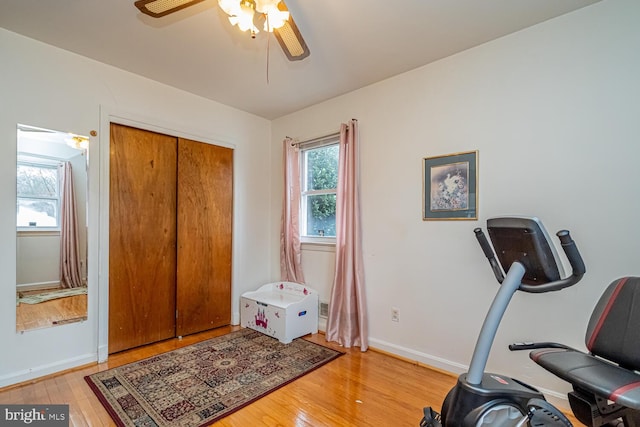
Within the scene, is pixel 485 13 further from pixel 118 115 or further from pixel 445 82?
pixel 118 115

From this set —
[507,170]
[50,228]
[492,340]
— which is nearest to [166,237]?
[50,228]

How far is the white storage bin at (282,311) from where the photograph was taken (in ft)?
9.51

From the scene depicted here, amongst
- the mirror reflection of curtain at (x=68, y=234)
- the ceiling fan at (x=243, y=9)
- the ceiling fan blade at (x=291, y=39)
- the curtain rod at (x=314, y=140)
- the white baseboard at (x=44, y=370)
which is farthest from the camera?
the curtain rod at (x=314, y=140)

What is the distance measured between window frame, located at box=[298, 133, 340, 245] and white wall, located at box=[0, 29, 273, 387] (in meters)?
0.86

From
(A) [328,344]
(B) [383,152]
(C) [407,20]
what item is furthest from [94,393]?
(C) [407,20]

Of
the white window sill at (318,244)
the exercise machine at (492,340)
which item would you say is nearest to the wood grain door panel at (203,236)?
the white window sill at (318,244)

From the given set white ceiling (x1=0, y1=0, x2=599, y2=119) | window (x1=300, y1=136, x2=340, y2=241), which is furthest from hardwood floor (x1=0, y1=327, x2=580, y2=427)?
white ceiling (x1=0, y1=0, x2=599, y2=119)

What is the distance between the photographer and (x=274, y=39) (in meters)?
2.18

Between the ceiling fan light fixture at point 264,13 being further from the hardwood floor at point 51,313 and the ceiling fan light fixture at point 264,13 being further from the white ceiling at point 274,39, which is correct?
the hardwood floor at point 51,313

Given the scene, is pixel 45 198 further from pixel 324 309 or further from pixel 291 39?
pixel 324 309

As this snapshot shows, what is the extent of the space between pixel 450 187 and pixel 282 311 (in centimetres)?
186

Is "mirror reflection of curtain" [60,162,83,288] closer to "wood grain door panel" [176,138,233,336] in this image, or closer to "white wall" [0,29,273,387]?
"white wall" [0,29,273,387]

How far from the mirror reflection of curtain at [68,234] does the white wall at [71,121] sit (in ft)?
0.36

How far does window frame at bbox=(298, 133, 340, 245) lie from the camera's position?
328 centimetres
